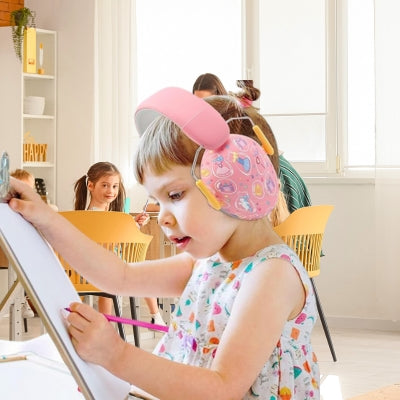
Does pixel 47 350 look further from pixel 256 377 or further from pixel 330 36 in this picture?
pixel 330 36

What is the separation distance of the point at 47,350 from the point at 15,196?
0.52m

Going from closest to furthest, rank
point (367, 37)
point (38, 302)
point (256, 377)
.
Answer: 1. point (38, 302)
2. point (256, 377)
3. point (367, 37)

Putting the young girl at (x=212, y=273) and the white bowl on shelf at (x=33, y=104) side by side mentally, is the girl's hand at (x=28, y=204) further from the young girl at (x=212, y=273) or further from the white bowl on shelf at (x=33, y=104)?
the white bowl on shelf at (x=33, y=104)

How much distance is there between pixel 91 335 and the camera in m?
0.91

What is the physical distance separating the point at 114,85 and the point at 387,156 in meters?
A: 2.20

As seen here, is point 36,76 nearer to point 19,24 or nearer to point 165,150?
point 19,24

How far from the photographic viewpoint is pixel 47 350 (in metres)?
1.59

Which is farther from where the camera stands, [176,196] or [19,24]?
[19,24]

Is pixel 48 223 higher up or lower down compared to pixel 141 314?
higher up

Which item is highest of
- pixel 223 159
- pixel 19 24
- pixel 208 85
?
pixel 19 24

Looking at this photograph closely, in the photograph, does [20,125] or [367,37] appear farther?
[20,125]

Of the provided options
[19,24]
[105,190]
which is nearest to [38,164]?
[19,24]

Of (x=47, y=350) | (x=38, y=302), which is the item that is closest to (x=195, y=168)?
(x=38, y=302)

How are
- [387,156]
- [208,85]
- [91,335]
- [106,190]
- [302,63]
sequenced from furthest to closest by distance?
1. [302,63]
2. [387,156]
3. [106,190]
4. [208,85]
5. [91,335]
